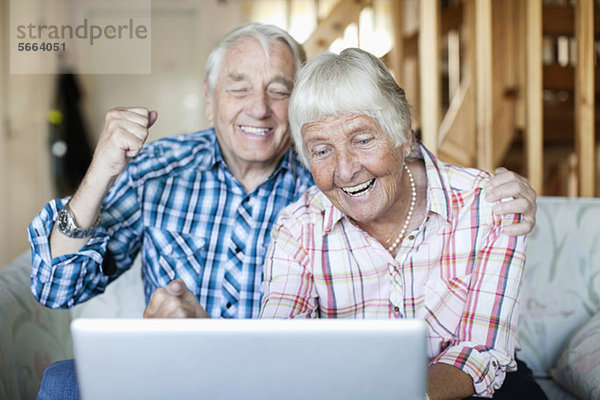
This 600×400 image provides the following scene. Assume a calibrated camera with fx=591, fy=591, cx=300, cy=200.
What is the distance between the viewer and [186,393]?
71cm

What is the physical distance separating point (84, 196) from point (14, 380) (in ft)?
1.57

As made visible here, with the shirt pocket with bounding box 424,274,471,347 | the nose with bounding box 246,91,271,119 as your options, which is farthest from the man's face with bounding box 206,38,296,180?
the shirt pocket with bounding box 424,274,471,347

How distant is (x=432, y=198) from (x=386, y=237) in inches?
5.7

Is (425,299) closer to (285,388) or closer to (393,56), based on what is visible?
(285,388)

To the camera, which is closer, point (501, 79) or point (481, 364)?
point (481, 364)

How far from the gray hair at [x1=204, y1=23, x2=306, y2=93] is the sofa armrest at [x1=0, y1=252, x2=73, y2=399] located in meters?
0.74

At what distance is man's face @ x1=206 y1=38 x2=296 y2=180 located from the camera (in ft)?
5.16

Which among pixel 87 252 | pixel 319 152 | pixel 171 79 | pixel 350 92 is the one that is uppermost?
pixel 171 79

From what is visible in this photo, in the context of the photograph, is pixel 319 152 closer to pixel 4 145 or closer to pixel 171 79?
pixel 4 145

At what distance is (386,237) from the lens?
1.38 metres

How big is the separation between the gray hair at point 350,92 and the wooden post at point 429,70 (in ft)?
4.13

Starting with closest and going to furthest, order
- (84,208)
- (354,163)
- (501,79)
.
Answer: (354,163) < (84,208) < (501,79)

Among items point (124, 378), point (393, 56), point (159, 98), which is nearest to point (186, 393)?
point (124, 378)

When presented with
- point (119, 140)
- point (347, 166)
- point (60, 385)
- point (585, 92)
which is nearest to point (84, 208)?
point (119, 140)
